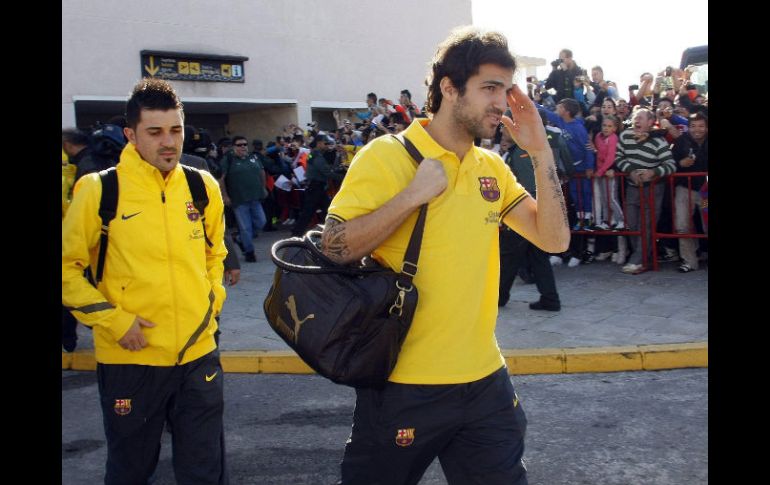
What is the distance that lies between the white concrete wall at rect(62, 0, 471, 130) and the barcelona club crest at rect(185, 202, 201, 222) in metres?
14.6

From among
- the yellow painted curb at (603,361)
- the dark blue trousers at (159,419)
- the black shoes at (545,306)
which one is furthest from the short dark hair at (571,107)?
the dark blue trousers at (159,419)

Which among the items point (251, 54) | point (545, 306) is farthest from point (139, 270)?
point (251, 54)

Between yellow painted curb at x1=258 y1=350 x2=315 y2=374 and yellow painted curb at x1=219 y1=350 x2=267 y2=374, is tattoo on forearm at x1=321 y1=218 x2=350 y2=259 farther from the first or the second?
yellow painted curb at x1=219 y1=350 x2=267 y2=374

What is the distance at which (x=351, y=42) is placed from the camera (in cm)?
2367

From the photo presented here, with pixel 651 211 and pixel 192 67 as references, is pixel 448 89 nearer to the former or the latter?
pixel 651 211

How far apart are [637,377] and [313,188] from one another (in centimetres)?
933

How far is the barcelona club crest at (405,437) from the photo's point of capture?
8.29 ft

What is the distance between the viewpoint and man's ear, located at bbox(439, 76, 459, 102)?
8.67 feet

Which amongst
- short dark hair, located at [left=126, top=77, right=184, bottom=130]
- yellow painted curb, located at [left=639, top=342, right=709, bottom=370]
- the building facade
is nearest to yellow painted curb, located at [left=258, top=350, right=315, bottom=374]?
yellow painted curb, located at [left=639, top=342, right=709, bottom=370]

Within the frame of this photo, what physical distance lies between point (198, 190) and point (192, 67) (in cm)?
1779
